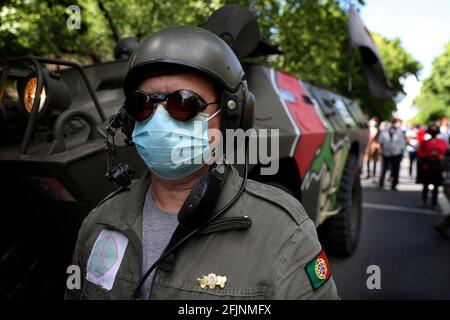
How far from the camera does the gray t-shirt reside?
1502 millimetres

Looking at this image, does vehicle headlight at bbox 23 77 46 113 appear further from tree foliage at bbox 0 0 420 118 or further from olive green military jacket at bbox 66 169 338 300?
tree foliage at bbox 0 0 420 118

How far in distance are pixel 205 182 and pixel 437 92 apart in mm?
50909

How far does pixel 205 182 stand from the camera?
4.98 ft

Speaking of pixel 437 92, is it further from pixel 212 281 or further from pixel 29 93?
pixel 212 281

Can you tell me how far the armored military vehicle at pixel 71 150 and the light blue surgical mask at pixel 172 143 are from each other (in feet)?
0.86

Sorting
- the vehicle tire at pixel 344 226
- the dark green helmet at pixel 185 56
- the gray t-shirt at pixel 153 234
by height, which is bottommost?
the vehicle tire at pixel 344 226

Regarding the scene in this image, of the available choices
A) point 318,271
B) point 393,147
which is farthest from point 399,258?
point 393,147

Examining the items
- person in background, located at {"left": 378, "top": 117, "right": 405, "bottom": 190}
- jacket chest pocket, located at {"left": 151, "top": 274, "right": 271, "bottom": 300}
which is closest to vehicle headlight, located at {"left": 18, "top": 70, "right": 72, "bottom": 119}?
jacket chest pocket, located at {"left": 151, "top": 274, "right": 271, "bottom": 300}

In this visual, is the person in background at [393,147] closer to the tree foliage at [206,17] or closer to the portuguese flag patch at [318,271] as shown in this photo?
the tree foliage at [206,17]

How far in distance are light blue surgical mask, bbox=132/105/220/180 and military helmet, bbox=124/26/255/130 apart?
0.09m

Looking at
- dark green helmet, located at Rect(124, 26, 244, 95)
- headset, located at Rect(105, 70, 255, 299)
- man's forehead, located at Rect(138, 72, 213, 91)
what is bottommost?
headset, located at Rect(105, 70, 255, 299)

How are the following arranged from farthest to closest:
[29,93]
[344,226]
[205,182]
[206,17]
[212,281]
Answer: [206,17]
[344,226]
[29,93]
[205,182]
[212,281]

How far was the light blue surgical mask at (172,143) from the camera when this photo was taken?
1584 millimetres

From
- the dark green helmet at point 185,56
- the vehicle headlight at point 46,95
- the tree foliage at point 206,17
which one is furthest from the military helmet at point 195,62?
the tree foliage at point 206,17
